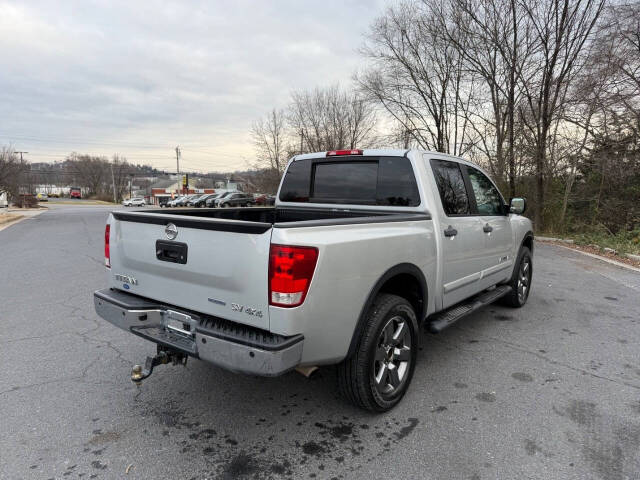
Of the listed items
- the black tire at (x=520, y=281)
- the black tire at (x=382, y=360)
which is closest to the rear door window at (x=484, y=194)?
the black tire at (x=520, y=281)

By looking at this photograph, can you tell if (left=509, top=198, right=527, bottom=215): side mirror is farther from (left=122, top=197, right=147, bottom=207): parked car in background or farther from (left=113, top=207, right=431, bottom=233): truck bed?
(left=122, top=197, right=147, bottom=207): parked car in background

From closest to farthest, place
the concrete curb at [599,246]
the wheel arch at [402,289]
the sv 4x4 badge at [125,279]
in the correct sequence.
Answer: the wheel arch at [402,289], the sv 4x4 badge at [125,279], the concrete curb at [599,246]

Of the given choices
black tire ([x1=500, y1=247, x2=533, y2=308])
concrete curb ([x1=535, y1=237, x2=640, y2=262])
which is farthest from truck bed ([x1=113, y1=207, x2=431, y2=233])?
concrete curb ([x1=535, y1=237, x2=640, y2=262])

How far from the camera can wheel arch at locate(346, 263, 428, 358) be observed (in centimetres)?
254

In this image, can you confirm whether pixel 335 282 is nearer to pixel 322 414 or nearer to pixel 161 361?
pixel 322 414

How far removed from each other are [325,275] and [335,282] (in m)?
0.10

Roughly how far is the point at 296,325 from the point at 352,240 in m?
0.62

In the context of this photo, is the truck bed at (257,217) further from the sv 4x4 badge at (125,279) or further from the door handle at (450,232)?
the sv 4x4 badge at (125,279)

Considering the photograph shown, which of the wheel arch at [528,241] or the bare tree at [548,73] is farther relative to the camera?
the bare tree at [548,73]

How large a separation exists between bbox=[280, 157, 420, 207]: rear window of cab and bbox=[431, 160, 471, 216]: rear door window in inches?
12.3

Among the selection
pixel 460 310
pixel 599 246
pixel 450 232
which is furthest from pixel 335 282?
pixel 599 246

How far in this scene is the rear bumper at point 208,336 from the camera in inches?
83.6

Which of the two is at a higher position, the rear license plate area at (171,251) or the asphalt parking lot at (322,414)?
the rear license plate area at (171,251)

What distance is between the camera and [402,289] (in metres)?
3.14
